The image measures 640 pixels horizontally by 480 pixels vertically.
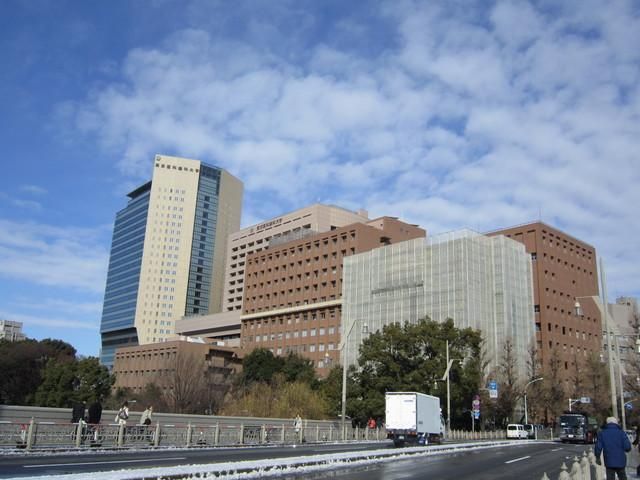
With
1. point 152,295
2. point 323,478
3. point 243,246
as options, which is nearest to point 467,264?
point 323,478

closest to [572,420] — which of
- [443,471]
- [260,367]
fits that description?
[443,471]

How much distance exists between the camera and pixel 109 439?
86.1ft

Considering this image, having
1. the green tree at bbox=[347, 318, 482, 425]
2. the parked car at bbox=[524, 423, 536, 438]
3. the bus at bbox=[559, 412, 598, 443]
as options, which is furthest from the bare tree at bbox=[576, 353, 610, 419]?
the green tree at bbox=[347, 318, 482, 425]

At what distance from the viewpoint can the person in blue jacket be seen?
1312cm

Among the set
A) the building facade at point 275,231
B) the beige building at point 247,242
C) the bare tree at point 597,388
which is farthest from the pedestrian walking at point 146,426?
the building facade at point 275,231

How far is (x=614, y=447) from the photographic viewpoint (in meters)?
13.2

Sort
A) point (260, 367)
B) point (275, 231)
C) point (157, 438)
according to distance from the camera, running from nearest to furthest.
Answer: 1. point (157, 438)
2. point (260, 367)
3. point (275, 231)

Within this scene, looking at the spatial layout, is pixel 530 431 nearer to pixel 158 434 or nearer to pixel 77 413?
pixel 158 434

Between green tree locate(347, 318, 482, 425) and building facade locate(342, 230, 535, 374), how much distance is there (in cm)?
2609

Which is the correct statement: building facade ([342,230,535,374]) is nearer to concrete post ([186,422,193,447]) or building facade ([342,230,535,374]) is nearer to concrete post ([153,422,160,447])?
concrete post ([186,422,193,447])

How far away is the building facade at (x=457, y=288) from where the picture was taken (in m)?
89.8

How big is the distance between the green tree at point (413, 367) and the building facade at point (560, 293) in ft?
151

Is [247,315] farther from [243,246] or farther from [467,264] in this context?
[467,264]

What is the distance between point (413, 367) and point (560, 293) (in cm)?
6316
